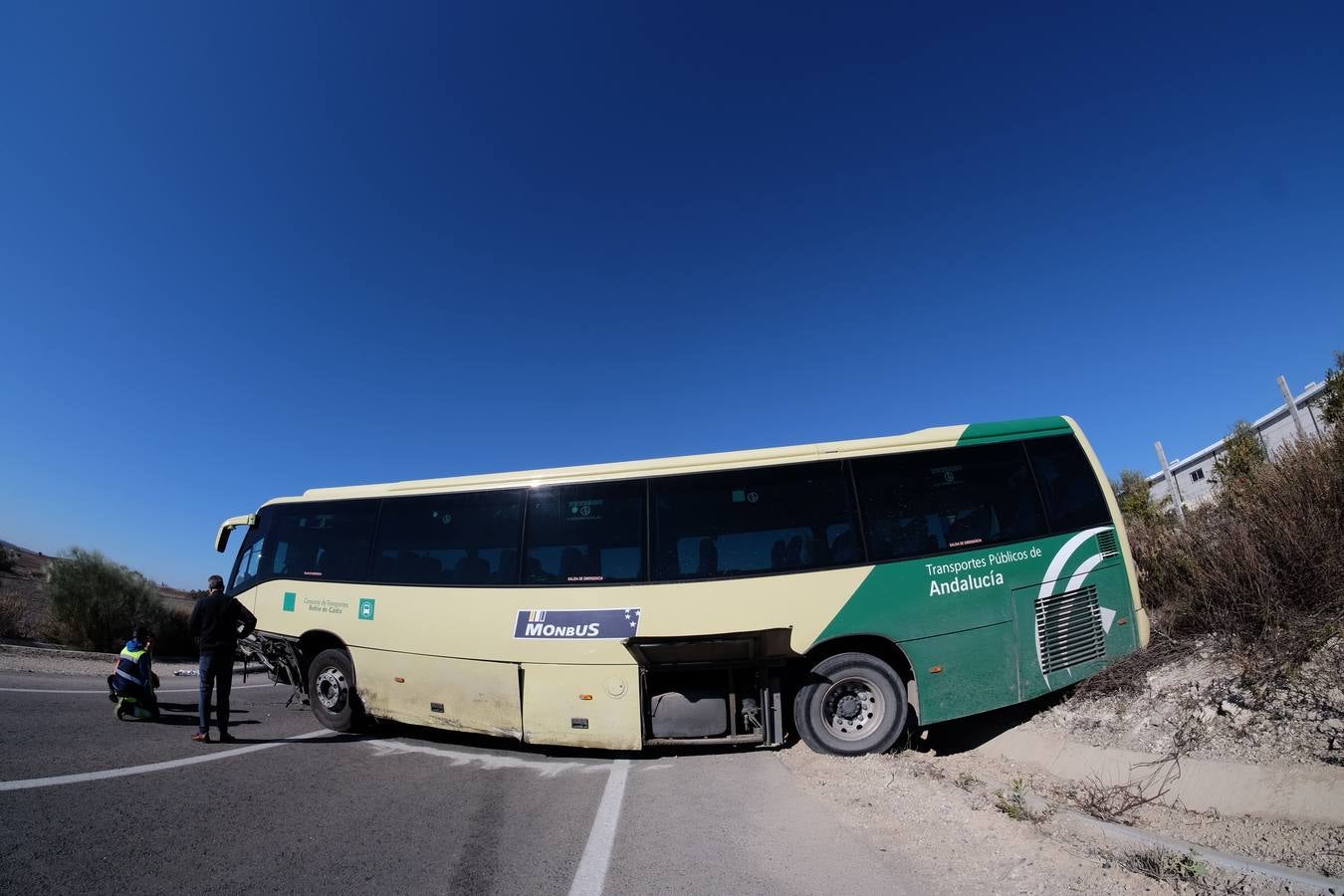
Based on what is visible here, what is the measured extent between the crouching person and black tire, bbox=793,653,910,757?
830 cm

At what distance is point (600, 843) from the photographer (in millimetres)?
3809

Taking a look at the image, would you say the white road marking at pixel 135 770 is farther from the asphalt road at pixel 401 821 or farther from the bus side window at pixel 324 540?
the bus side window at pixel 324 540

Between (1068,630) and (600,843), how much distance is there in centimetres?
501

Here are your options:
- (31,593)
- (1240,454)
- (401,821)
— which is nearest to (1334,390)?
(1240,454)

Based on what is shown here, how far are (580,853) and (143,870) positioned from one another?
8.01 ft

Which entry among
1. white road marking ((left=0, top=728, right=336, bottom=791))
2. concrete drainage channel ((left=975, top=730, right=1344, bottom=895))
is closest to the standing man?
white road marking ((left=0, top=728, right=336, bottom=791))

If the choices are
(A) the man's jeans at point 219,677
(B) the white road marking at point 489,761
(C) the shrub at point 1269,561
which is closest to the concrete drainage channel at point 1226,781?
(C) the shrub at point 1269,561

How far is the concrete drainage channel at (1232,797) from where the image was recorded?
276 cm

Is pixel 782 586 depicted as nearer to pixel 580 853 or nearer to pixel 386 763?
pixel 580 853

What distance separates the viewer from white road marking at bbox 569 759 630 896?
320cm

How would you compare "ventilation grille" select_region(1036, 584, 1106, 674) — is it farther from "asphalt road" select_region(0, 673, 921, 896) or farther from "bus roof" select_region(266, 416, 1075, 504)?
"asphalt road" select_region(0, 673, 921, 896)

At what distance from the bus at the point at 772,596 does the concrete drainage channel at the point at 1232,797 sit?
1224 millimetres

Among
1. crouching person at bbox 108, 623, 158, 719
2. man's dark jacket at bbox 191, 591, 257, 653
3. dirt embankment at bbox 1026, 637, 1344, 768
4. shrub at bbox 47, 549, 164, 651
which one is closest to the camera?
dirt embankment at bbox 1026, 637, 1344, 768

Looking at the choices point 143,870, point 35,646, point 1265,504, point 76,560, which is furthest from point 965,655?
point 76,560
